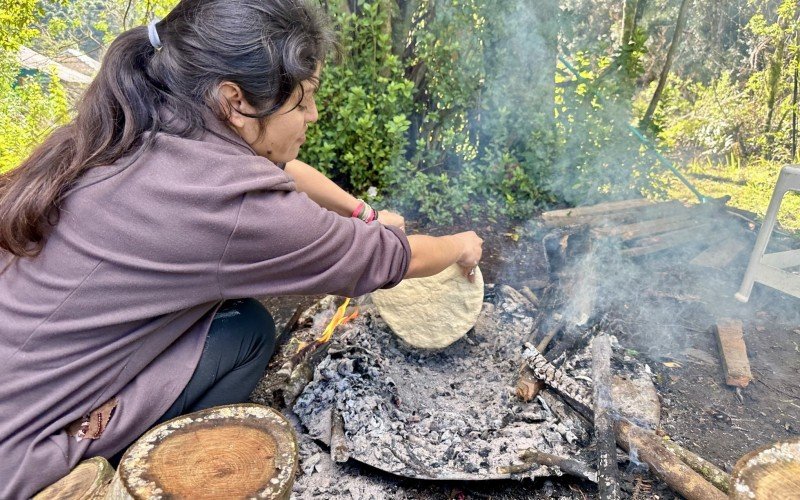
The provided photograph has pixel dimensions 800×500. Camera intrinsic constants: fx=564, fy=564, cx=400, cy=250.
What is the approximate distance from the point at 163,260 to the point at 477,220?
3272 millimetres

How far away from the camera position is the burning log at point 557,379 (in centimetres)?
243

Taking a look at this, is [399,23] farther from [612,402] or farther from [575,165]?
[612,402]

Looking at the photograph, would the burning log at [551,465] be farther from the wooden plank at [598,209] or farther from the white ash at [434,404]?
the wooden plank at [598,209]

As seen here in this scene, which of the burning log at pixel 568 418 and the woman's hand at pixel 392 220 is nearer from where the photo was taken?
the burning log at pixel 568 418

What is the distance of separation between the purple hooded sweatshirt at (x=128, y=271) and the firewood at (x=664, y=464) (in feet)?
4.23

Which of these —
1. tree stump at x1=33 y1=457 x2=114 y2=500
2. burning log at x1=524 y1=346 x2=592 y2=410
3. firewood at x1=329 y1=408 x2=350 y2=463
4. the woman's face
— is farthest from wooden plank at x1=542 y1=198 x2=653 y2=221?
tree stump at x1=33 y1=457 x2=114 y2=500

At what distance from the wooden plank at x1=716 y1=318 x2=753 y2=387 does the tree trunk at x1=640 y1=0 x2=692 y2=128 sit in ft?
6.24

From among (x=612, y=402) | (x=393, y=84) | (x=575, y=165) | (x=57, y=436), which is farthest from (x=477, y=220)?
(x=57, y=436)

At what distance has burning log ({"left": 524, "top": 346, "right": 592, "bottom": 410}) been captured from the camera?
2434 millimetres

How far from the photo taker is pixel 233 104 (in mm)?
1751

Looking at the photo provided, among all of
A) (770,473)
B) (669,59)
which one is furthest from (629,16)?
(770,473)

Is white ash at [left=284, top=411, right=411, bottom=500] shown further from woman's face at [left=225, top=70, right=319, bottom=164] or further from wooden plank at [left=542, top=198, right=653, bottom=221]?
wooden plank at [left=542, top=198, right=653, bottom=221]

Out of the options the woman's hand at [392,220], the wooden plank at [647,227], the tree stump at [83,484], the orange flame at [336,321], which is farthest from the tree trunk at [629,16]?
the tree stump at [83,484]

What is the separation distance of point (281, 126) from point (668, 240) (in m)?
2.99
